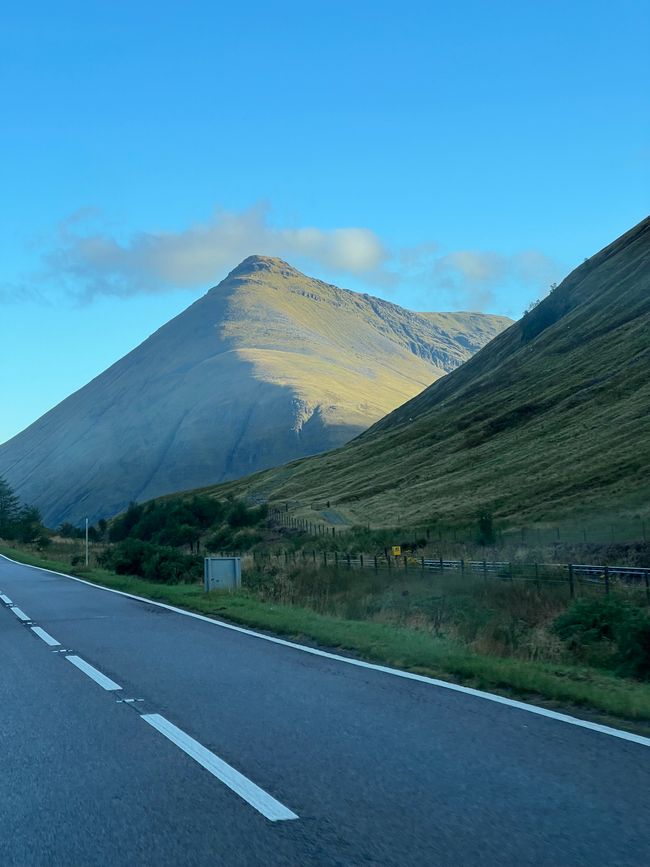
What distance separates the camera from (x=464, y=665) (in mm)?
10398

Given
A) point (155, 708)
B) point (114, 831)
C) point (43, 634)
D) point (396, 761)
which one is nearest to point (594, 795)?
point (396, 761)

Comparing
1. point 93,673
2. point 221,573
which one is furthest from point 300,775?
point 221,573

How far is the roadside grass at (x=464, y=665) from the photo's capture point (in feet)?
27.9

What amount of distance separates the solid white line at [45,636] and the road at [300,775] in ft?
10.5

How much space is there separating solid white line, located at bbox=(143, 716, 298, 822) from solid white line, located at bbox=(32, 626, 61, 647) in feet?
21.1

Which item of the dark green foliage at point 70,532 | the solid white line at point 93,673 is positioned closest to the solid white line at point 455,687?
the solid white line at point 93,673

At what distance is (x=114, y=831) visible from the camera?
5125mm

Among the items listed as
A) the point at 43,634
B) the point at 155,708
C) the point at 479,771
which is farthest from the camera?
the point at 43,634

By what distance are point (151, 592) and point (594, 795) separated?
19576 millimetres

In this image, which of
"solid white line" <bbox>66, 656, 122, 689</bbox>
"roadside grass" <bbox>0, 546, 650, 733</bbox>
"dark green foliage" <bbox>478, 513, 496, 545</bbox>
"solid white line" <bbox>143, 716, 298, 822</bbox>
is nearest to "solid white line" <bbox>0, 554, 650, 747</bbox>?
"roadside grass" <bbox>0, 546, 650, 733</bbox>

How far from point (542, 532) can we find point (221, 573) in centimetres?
2895

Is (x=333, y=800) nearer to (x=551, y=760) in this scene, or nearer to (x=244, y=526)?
(x=551, y=760)

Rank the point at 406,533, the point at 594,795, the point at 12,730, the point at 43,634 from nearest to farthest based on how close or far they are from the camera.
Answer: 1. the point at 594,795
2. the point at 12,730
3. the point at 43,634
4. the point at 406,533

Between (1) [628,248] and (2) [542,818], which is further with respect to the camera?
(1) [628,248]
